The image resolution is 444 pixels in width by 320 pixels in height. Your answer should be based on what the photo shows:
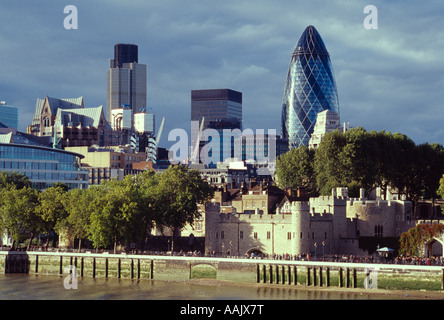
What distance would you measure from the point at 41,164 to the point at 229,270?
3271 inches

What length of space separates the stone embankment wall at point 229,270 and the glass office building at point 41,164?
5666cm

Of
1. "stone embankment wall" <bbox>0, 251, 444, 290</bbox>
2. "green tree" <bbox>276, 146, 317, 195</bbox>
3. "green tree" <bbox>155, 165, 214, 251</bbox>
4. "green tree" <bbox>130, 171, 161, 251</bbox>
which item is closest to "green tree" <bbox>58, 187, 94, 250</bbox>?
"stone embankment wall" <bbox>0, 251, 444, 290</bbox>

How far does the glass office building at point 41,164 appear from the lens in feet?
563

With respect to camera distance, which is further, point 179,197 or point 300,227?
point 179,197

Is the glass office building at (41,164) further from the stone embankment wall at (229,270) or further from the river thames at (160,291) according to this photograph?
the river thames at (160,291)

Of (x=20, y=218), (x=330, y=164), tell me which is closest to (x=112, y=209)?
(x=20, y=218)

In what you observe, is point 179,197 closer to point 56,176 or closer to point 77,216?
point 77,216

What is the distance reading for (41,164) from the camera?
575ft

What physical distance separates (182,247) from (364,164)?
104 ft
